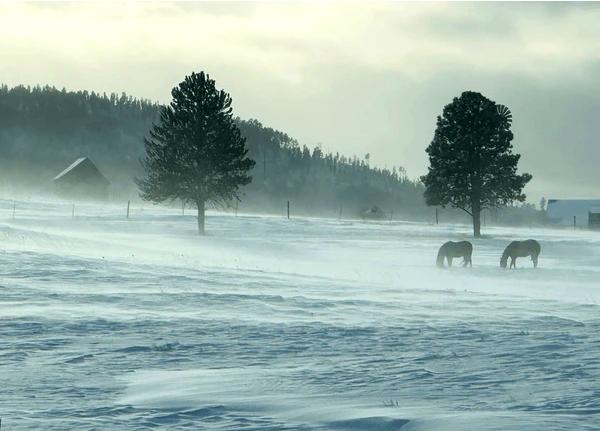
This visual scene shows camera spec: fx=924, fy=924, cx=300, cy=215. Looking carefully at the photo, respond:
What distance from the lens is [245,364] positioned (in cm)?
984

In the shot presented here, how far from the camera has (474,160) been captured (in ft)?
198

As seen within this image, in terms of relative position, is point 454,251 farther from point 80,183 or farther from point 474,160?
point 80,183

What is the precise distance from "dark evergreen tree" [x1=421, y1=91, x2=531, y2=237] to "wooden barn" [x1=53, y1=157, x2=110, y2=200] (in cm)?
5361

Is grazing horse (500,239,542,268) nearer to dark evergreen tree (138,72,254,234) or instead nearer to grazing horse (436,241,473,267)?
grazing horse (436,241,473,267)

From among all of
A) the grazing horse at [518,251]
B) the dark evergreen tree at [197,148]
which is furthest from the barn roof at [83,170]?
the grazing horse at [518,251]

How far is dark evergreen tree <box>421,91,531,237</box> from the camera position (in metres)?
60.5

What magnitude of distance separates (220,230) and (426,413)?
179ft

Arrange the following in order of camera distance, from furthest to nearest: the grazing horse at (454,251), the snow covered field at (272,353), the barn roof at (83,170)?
the barn roof at (83,170)
the grazing horse at (454,251)
the snow covered field at (272,353)

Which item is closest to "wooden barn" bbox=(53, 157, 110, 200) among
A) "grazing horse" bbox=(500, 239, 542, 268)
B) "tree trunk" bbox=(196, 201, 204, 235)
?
"tree trunk" bbox=(196, 201, 204, 235)

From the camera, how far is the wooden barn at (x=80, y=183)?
104 meters

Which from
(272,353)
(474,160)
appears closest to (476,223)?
(474,160)

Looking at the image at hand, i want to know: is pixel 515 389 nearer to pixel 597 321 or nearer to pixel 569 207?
pixel 597 321

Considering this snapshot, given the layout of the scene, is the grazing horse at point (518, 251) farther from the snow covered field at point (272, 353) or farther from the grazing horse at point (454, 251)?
the snow covered field at point (272, 353)

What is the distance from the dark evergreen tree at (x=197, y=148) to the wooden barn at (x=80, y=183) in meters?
49.0
